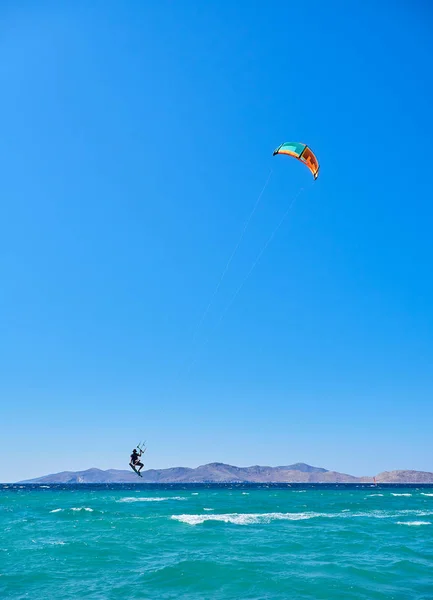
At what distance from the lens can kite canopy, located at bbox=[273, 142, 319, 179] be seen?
50.3 feet

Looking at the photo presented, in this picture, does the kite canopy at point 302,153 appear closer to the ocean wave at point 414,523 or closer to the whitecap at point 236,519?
the whitecap at point 236,519

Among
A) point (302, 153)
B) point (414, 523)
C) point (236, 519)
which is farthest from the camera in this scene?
point (236, 519)

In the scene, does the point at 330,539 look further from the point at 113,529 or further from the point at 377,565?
the point at 113,529

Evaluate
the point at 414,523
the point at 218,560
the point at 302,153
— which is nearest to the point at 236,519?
the point at 414,523

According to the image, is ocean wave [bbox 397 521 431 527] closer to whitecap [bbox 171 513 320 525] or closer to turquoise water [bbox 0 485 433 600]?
turquoise water [bbox 0 485 433 600]

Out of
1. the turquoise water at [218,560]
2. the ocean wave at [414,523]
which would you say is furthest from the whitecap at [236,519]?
the ocean wave at [414,523]

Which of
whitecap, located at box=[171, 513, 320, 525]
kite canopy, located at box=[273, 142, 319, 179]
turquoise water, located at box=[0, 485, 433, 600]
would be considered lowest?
whitecap, located at box=[171, 513, 320, 525]

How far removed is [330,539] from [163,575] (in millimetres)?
10529

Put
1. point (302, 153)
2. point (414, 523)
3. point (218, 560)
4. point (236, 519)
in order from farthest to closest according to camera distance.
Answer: point (236, 519) → point (414, 523) → point (218, 560) → point (302, 153)

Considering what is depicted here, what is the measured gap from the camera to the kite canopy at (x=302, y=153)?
1534 cm

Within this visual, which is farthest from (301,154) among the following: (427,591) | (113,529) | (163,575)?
(113,529)

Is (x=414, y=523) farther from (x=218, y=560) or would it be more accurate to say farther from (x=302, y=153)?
(x=302, y=153)

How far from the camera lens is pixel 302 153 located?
604 inches

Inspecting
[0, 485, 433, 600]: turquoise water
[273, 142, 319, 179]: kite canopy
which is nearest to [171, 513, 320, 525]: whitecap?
[0, 485, 433, 600]: turquoise water
